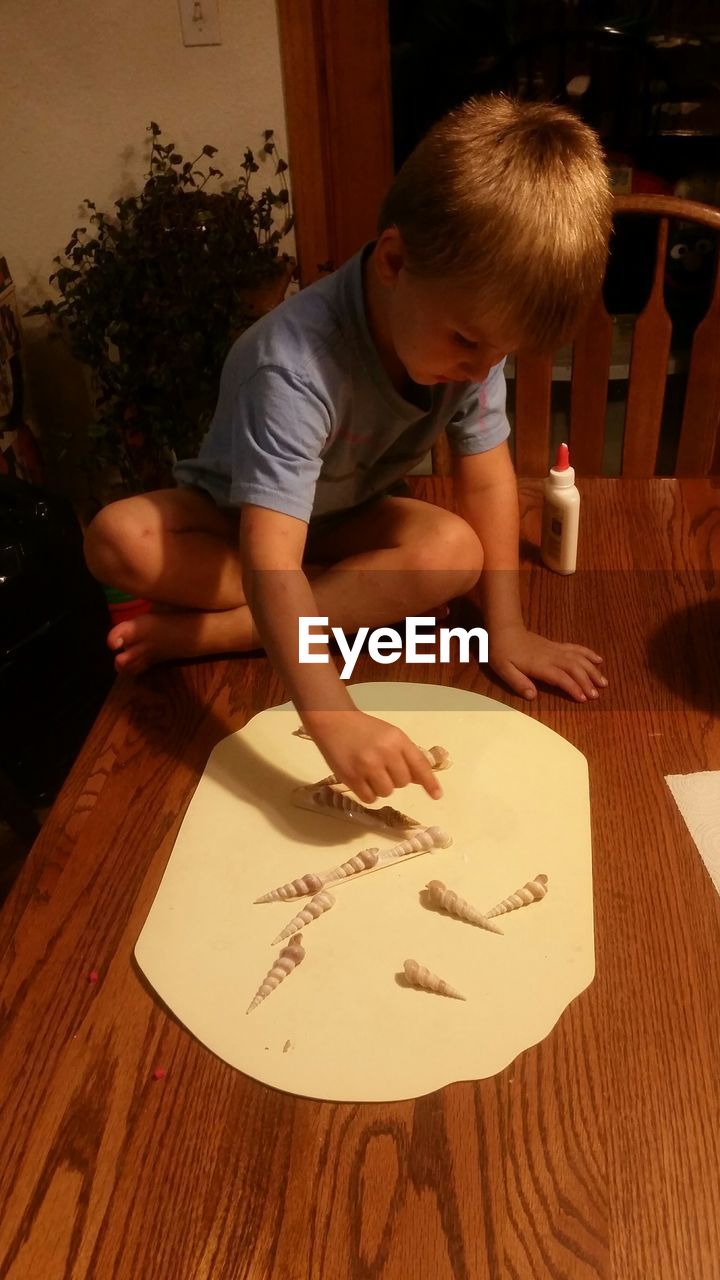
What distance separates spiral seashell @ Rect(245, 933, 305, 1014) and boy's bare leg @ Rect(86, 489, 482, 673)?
0.37 metres

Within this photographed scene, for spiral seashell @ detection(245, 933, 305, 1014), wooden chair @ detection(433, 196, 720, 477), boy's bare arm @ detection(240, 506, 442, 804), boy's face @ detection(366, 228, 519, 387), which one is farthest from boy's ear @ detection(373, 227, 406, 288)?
spiral seashell @ detection(245, 933, 305, 1014)

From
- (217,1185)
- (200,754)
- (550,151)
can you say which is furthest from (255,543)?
(217,1185)

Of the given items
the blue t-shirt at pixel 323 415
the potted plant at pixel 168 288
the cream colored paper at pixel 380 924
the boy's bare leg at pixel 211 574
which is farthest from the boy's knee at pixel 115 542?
the potted plant at pixel 168 288

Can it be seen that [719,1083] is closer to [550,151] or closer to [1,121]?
[550,151]

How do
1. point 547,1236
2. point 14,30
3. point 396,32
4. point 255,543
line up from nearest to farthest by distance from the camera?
point 547,1236 → point 255,543 → point 14,30 → point 396,32

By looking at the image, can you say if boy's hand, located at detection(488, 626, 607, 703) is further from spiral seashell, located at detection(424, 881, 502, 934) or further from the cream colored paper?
spiral seashell, located at detection(424, 881, 502, 934)

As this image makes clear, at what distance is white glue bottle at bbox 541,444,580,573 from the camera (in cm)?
95

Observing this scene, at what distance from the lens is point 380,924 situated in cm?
65

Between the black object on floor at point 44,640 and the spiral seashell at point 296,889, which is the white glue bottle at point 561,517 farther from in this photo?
the black object on floor at point 44,640

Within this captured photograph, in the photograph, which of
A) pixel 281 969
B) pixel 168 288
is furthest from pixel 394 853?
pixel 168 288

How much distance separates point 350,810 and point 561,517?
1.32 feet

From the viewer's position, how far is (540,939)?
2.09ft

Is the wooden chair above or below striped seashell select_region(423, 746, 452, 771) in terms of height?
above

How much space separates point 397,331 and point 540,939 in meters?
0.51
